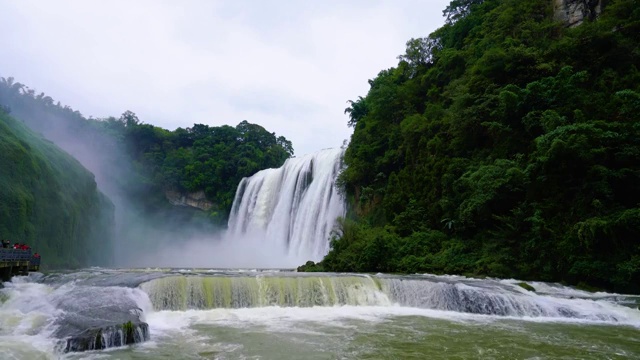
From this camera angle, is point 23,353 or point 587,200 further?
point 587,200

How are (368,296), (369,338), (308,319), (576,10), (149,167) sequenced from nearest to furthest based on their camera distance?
(369,338)
(308,319)
(368,296)
(576,10)
(149,167)

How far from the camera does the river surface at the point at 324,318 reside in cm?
759

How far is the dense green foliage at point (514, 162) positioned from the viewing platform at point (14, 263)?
1307cm

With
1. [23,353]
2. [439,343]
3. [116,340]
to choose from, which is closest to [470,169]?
[439,343]

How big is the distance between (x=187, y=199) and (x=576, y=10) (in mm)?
41876

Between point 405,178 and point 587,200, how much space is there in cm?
1097

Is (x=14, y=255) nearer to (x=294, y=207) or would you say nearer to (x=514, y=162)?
(x=514, y=162)

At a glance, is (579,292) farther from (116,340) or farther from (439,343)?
(116,340)

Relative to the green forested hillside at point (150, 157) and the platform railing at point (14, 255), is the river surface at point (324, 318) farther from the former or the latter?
the green forested hillside at point (150, 157)

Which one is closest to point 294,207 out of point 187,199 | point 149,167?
point 187,199

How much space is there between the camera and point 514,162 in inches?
696

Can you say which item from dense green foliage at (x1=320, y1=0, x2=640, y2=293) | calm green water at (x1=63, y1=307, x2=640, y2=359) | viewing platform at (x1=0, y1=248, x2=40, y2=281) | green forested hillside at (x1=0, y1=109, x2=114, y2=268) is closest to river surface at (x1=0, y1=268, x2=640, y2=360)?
calm green water at (x1=63, y1=307, x2=640, y2=359)

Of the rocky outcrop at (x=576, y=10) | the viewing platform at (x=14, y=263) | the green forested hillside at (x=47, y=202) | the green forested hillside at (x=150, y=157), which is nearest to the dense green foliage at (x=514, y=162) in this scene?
the rocky outcrop at (x=576, y=10)

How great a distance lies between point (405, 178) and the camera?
81.3 ft
